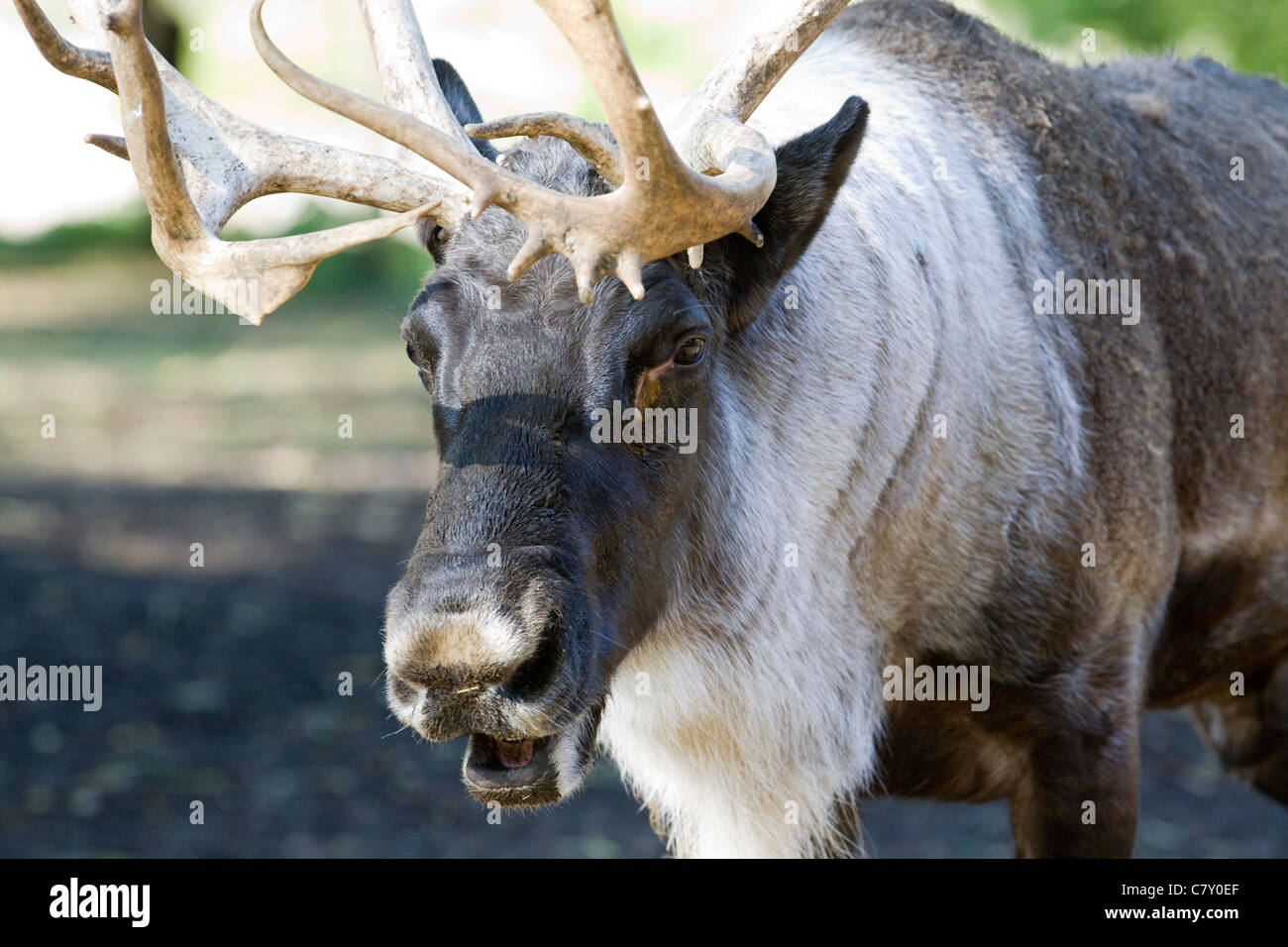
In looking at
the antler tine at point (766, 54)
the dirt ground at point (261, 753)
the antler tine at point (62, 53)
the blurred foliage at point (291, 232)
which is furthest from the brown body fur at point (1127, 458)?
the blurred foliage at point (291, 232)

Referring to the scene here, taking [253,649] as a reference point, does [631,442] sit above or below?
above

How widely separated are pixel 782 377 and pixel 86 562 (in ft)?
21.7

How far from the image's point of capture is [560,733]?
2701 mm

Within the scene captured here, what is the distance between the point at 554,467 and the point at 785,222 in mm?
810

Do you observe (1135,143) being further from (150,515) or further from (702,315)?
(150,515)

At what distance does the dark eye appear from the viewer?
2896 mm

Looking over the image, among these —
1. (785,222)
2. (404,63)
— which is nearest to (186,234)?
(404,63)

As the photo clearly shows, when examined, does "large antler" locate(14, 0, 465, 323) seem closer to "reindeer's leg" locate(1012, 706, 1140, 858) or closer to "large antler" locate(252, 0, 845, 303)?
"large antler" locate(252, 0, 845, 303)

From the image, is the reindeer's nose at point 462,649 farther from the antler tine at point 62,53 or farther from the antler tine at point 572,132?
the antler tine at point 62,53

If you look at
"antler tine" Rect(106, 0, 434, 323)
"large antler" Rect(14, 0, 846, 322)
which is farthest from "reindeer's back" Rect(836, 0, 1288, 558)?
"antler tine" Rect(106, 0, 434, 323)

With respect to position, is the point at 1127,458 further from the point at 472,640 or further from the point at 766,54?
the point at 472,640

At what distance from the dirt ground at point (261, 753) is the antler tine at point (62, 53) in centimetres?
351

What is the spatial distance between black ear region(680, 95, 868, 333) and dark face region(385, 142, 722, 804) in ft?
0.38
